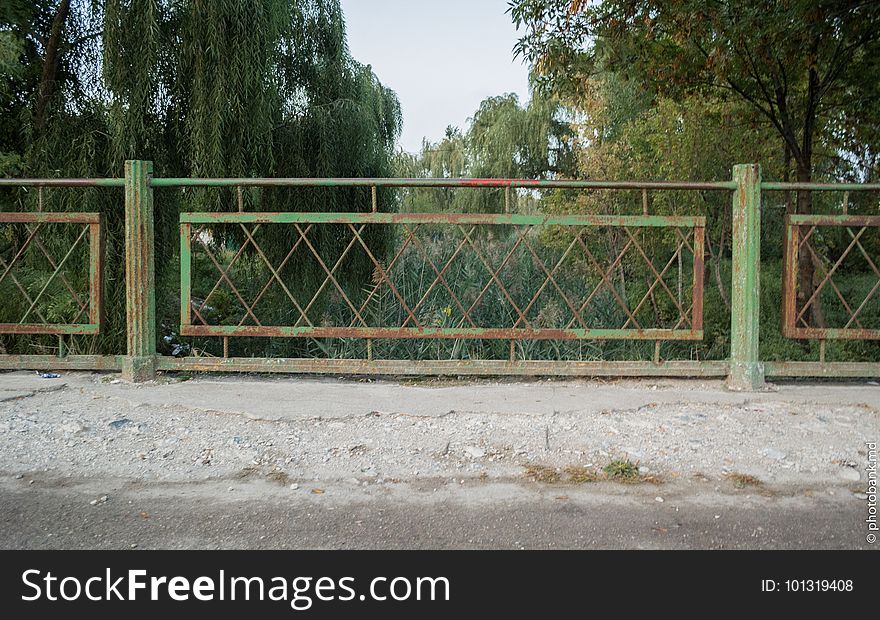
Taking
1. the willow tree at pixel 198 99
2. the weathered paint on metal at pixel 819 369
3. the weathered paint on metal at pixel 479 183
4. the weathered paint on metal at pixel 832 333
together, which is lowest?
the weathered paint on metal at pixel 819 369

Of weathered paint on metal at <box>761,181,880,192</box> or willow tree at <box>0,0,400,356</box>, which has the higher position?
willow tree at <box>0,0,400,356</box>

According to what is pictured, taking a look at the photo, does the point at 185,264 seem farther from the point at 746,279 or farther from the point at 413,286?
the point at 746,279

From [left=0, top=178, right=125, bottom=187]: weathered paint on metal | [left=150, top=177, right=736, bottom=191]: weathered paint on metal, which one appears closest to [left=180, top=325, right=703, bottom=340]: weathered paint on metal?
[left=150, top=177, right=736, bottom=191]: weathered paint on metal

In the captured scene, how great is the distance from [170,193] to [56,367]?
2.46 meters

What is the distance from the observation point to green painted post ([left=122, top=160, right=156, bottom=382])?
5602mm

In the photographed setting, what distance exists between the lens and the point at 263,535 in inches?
123

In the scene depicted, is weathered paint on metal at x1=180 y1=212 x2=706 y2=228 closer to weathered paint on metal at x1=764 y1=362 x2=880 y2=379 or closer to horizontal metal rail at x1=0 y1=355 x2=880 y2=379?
horizontal metal rail at x1=0 y1=355 x2=880 y2=379

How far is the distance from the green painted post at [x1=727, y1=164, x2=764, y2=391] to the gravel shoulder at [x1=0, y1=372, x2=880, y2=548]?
0.82 ft

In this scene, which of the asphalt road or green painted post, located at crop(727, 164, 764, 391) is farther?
green painted post, located at crop(727, 164, 764, 391)

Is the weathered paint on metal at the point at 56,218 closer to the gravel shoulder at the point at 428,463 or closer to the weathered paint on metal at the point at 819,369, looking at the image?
the gravel shoulder at the point at 428,463

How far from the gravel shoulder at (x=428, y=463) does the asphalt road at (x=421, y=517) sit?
0.01m

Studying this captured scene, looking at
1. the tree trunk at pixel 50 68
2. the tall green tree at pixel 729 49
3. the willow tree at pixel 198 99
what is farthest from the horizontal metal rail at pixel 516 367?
the tree trunk at pixel 50 68

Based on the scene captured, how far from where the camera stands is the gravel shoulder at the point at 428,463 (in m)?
3.20

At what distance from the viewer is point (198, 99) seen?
7.19 meters
